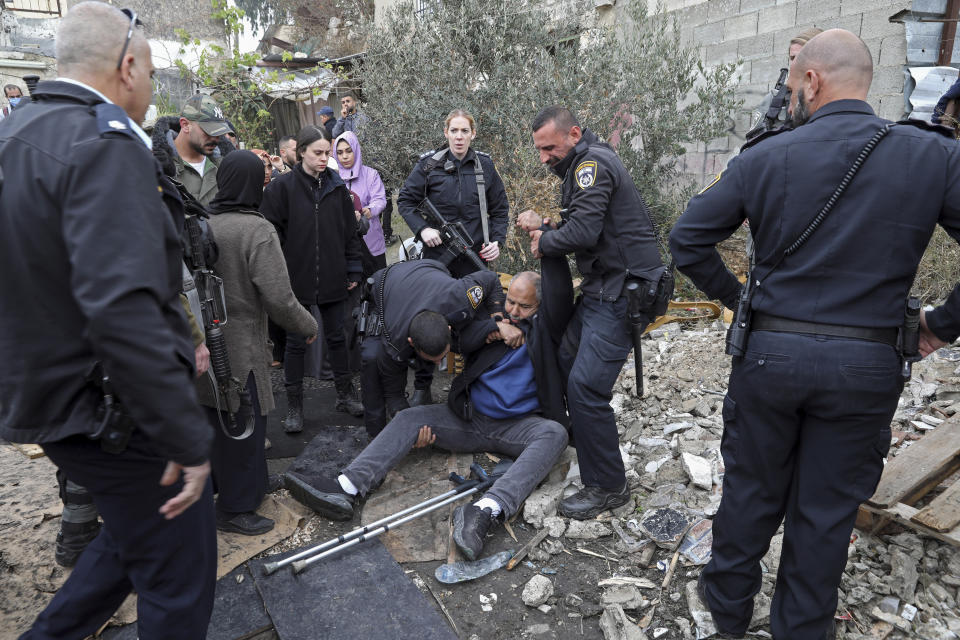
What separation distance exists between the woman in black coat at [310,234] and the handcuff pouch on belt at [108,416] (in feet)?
8.63

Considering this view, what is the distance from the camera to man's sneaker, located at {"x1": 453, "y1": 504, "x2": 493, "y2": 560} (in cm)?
284

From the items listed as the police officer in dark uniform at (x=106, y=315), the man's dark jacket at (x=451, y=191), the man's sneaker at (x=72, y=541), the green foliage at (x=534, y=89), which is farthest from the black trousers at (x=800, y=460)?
the green foliage at (x=534, y=89)

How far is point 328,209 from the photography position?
14.4 ft

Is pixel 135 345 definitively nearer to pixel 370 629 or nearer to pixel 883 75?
pixel 370 629

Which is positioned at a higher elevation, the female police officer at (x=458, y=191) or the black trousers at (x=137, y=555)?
the female police officer at (x=458, y=191)

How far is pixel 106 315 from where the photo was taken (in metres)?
1.39

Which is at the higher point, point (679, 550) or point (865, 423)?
point (865, 423)

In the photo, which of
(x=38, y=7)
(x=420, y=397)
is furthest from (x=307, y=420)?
(x=38, y=7)

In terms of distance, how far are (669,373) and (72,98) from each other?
388 cm

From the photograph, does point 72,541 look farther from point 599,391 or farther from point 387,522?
point 599,391

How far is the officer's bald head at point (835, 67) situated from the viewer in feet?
6.42

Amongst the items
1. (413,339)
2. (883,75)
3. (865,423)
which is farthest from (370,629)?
(883,75)

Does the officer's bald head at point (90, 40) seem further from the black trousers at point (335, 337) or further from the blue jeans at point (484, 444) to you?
the black trousers at point (335, 337)

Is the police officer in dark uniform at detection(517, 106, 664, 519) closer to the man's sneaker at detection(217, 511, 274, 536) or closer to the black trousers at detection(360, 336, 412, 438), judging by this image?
the black trousers at detection(360, 336, 412, 438)
